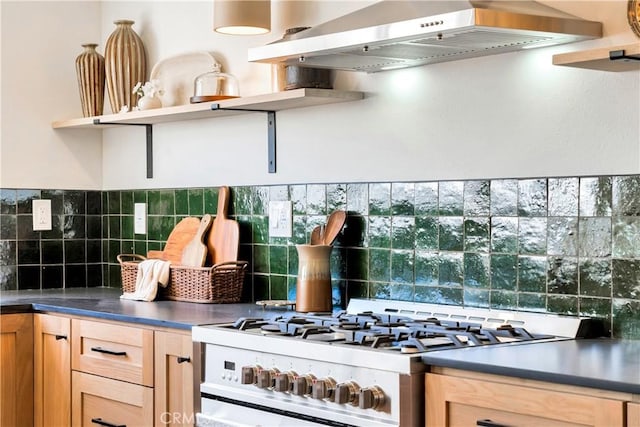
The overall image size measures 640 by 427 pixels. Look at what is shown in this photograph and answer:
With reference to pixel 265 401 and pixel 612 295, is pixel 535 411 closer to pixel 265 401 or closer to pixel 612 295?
pixel 612 295

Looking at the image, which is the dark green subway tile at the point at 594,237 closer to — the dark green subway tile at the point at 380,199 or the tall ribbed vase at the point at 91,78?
the dark green subway tile at the point at 380,199

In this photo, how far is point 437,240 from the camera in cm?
323

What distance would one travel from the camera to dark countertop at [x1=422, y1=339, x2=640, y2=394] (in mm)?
2094

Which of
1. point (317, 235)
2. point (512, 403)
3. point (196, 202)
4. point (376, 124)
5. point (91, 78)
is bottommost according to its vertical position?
point (512, 403)

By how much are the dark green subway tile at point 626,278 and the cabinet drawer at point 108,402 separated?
1516mm

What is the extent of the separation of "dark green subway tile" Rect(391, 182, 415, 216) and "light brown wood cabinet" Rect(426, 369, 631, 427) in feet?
3.24

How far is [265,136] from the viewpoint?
3863 mm

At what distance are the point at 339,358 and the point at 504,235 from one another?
74 centimetres

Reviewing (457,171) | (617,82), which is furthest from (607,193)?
(457,171)

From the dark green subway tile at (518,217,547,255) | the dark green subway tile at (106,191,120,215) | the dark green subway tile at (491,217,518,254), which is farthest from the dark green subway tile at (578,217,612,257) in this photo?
the dark green subway tile at (106,191,120,215)

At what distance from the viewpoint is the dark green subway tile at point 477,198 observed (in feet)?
10.1

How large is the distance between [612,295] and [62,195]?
2.69 meters

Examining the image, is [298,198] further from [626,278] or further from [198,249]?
[626,278]

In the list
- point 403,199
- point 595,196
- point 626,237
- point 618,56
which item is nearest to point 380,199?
A: point 403,199
